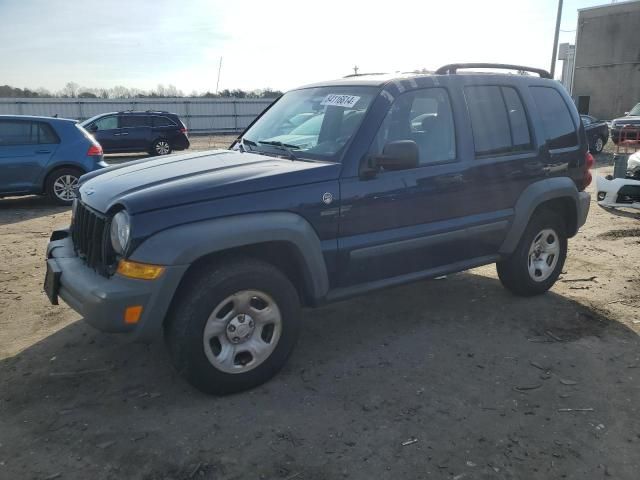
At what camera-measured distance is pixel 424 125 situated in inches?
158

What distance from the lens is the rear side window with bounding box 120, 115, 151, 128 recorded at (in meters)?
18.5

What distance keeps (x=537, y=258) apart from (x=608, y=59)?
119 ft

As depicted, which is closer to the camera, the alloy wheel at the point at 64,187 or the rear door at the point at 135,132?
the alloy wheel at the point at 64,187

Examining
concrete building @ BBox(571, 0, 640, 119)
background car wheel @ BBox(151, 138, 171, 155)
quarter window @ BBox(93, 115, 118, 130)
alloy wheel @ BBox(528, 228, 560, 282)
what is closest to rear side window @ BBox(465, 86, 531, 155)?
alloy wheel @ BBox(528, 228, 560, 282)

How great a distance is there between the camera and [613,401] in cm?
333

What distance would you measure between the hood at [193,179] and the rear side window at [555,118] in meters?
2.31

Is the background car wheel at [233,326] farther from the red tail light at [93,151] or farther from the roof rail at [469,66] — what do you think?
the red tail light at [93,151]

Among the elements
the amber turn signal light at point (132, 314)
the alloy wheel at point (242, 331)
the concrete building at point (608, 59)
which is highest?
the concrete building at point (608, 59)

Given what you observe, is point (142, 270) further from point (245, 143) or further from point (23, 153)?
point (23, 153)

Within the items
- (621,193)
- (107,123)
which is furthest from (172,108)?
(621,193)

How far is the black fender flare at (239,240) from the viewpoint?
2.95m

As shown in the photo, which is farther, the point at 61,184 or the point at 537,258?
the point at 61,184

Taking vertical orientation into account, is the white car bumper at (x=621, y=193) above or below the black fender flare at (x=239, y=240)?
below

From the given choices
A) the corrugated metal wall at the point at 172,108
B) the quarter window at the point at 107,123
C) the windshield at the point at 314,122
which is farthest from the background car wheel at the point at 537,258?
the corrugated metal wall at the point at 172,108
